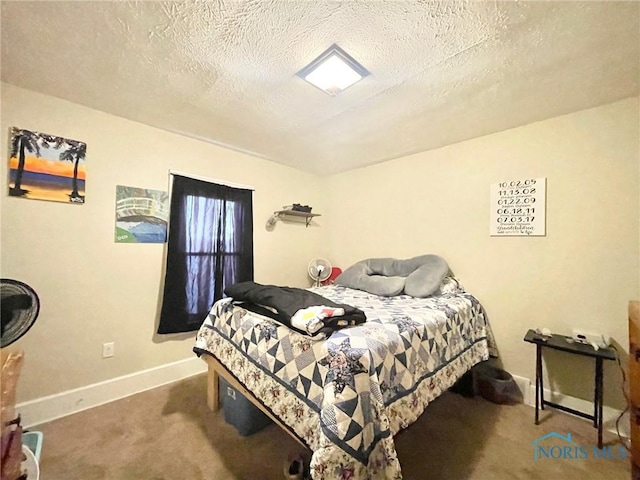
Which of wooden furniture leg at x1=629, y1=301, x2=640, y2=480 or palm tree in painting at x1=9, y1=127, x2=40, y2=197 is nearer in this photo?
wooden furniture leg at x1=629, y1=301, x2=640, y2=480

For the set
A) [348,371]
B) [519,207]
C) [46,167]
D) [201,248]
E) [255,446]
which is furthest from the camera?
[201,248]

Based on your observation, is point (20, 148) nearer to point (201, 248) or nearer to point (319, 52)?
point (201, 248)

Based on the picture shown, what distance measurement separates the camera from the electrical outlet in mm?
2137

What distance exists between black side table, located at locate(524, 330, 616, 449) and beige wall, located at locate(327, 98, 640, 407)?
→ 7.5 inches

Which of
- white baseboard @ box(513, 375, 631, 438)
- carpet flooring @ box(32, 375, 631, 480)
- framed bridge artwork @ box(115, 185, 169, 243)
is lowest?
carpet flooring @ box(32, 375, 631, 480)

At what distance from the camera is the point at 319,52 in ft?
4.84

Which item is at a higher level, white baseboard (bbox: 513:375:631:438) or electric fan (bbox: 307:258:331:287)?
electric fan (bbox: 307:258:331:287)

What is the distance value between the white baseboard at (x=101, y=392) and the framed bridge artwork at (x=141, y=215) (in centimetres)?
119

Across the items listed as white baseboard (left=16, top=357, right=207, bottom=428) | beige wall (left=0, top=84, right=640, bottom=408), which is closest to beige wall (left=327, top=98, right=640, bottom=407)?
beige wall (left=0, top=84, right=640, bottom=408)

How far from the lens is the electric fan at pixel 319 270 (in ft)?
11.2

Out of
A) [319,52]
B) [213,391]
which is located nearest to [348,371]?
[213,391]

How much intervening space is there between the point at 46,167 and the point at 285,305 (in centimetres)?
209

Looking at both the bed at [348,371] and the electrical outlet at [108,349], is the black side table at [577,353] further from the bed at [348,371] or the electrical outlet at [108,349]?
the electrical outlet at [108,349]

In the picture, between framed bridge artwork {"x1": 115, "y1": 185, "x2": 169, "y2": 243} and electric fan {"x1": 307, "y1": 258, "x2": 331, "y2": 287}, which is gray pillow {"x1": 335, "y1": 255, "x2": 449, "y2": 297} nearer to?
electric fan {"x1": 307, "y1": 258, "x2": 331, "y2": 287}
